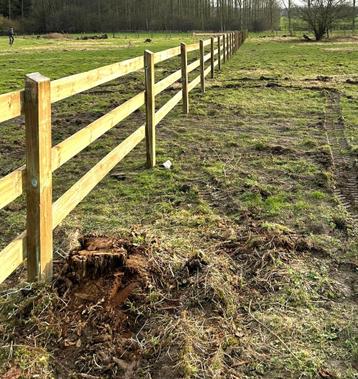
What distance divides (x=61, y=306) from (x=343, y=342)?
1577 mm

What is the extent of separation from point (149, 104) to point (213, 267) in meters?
3.18

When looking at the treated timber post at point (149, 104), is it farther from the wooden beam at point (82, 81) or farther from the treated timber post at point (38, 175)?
the treated timber post at point (38, 175)

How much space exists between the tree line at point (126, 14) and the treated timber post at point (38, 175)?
76.0m

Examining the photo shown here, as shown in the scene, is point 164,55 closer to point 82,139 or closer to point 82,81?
point 82,81

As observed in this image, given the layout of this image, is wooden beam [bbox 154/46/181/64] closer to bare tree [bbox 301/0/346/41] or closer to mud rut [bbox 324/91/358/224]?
mud rut [bbox 324/91/358/224]

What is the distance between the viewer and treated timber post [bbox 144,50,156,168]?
5.98 metres

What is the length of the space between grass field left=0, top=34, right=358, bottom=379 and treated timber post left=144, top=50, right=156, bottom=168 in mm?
201

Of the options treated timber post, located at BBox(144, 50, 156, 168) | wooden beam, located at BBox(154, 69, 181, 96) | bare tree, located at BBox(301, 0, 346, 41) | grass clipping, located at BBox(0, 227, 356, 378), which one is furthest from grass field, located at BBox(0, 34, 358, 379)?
bare tree, located at BBox(301, 0, 346, 41)

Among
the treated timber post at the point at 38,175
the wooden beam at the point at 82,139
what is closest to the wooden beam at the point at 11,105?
the treated timber post at the point at 38,175

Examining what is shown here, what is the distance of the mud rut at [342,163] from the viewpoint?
4996 millimetres

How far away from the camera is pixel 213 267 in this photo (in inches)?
135

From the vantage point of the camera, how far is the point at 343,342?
2.78 metres

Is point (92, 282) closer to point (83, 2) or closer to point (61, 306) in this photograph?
point (61, 306)

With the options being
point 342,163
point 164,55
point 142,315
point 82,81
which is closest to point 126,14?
point 164,55
